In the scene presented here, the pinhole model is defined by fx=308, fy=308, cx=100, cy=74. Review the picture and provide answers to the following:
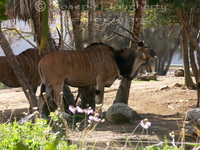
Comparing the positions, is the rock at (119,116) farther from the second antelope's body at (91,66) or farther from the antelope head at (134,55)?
the antelope head at (134,55)

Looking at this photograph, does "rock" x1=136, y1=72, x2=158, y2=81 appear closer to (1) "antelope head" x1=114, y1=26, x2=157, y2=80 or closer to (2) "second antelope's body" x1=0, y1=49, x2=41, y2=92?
(1) "antelope head" x1=114, y1=26, x2=157, y2=80

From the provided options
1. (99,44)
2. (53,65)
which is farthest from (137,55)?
(53,65)

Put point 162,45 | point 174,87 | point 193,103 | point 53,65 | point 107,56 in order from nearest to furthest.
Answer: point 53,65
point 107,56
point 193,103
point 174,87
point 162,45

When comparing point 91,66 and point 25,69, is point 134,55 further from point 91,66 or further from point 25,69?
point 25,69

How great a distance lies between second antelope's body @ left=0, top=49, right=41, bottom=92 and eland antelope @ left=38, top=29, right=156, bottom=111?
71 centimetres

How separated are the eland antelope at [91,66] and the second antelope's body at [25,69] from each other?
709 mm

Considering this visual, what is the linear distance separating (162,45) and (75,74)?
19.3m

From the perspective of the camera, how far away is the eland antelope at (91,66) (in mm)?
4512

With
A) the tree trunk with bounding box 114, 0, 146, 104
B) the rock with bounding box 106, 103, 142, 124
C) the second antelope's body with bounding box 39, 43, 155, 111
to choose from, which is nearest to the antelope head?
the second antelope's body with bounding box 39, 43, 155, 111

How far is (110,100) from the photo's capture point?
693 centimetres

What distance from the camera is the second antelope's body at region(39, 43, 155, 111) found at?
451cm

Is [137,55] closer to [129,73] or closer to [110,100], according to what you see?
[129,73]

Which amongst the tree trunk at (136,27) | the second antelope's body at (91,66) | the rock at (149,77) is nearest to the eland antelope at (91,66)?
the second antelope's body at (91,66)

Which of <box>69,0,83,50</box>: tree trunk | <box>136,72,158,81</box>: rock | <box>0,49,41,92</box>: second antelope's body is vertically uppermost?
<box>69,0,83,50</box>: tree trunk
